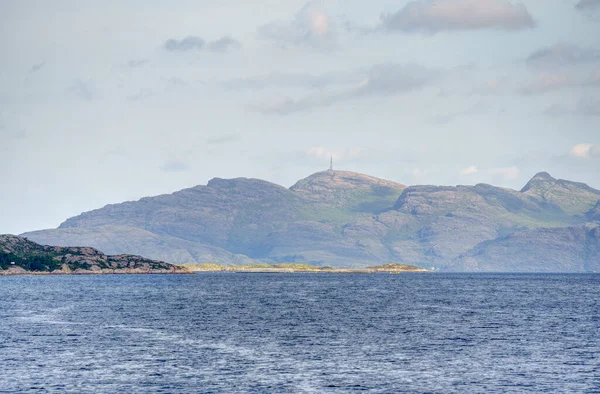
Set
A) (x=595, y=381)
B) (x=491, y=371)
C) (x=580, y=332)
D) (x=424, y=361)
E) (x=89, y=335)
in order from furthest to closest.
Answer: (x=580, y=332), (x=89, y=335), (x=424, y=361), (x=491, y=371), (x=595, y=381)

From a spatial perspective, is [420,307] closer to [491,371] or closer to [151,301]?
[151,301]

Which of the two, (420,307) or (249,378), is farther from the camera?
(420,307)

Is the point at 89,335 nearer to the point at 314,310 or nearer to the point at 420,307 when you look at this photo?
the point at 314,310

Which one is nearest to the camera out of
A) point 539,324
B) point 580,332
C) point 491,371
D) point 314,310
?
point 491,371

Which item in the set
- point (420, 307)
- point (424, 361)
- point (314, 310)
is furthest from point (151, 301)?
point (424, 361)

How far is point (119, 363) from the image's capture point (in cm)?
8619

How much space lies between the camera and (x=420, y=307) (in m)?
174

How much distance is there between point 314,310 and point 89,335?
203ft

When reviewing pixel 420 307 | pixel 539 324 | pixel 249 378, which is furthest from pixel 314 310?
pixel 249 378

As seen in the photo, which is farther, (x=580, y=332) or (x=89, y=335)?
(x=580, y=332)

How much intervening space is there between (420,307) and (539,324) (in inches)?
1715

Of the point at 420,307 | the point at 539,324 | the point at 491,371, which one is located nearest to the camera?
the point at 491,371

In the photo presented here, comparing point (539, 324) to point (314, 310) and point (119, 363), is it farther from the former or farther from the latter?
point (119, 363)

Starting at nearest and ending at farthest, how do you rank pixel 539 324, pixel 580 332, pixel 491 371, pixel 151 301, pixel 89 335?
1. pixel 491 371
2. pixel 89 335
3. pixel 580 332
4. pixel 539 324
5. pixel 151 301
